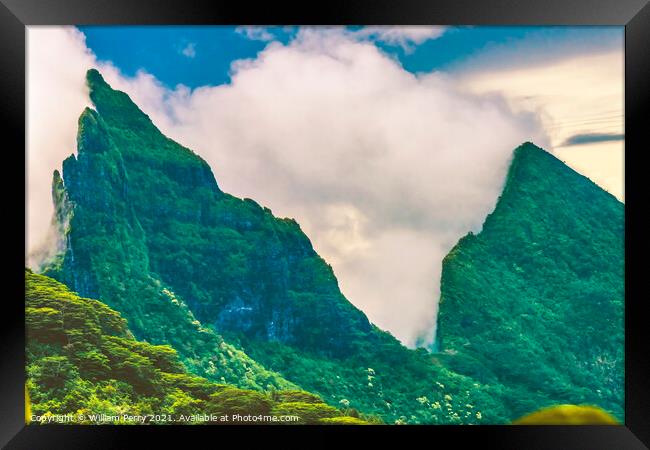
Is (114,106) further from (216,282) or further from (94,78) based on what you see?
(216,282)

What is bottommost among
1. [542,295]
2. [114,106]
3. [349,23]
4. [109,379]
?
[109,379]

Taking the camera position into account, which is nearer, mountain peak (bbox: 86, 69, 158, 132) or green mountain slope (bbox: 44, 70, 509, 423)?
mountain peak (bbox: 86, 69, 158, 132)

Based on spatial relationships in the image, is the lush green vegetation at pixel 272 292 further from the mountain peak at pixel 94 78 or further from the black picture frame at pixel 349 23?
the black picture frame at pixel 349 23

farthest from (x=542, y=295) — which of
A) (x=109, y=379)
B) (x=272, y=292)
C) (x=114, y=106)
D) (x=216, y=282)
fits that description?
(x=114, y=106)

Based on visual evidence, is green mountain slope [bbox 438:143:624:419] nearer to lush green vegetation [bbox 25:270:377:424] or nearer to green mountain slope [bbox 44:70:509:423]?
green mountain slope [bbox 44:70:509:423]

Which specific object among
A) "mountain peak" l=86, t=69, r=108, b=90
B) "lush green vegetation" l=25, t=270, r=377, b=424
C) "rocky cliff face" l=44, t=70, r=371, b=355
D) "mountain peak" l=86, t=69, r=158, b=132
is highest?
"mountain peak" l=86, t=69, r=108, b=90

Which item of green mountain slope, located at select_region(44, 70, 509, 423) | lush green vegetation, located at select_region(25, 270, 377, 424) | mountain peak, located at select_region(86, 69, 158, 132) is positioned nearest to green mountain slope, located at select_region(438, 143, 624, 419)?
green mountain slope, located at select_region(44, 70, 509, 423)

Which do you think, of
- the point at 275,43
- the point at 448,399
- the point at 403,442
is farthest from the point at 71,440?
the point at 275,43
